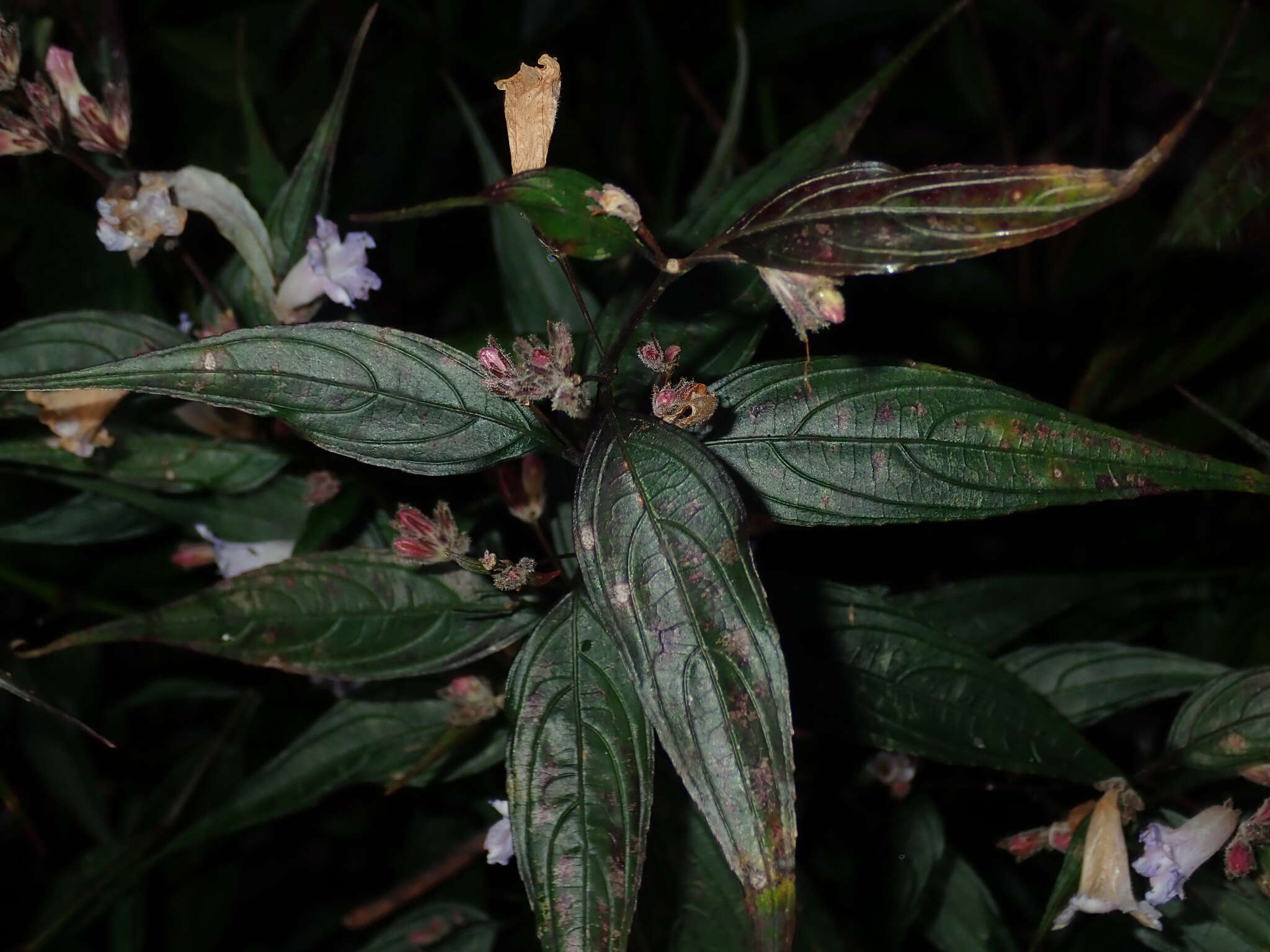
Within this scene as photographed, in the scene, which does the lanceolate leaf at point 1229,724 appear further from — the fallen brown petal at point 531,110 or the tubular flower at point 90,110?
the tubular flower at point 90,110

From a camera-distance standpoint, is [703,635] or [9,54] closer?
[703,635]

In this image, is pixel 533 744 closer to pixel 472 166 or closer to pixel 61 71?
pixel 61 71

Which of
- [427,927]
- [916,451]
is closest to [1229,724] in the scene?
[916,451]

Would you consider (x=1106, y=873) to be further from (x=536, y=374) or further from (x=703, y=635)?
(x=536, y=374)

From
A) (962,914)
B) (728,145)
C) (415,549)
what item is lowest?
(962,914)

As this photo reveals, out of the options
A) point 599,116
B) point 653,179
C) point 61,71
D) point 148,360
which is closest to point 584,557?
point 148,360

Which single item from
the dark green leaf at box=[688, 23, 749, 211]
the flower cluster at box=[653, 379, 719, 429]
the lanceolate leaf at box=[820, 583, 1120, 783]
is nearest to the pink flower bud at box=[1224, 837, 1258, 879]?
the lanceolate leaf at box=[820, 583, 1120, 783]

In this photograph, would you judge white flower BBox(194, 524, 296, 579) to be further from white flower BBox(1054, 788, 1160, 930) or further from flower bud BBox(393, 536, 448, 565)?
white flower BBox(1054, 788, 1160, 930)
